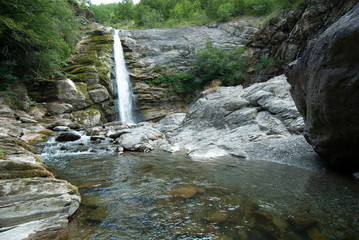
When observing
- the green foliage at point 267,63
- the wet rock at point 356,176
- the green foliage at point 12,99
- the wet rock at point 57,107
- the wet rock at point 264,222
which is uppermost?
the green foliage at point 267,63

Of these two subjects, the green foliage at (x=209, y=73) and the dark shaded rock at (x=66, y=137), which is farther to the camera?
the green foliage at (x=209, y=73)

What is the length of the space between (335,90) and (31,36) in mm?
15502

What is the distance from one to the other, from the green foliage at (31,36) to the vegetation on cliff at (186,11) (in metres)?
19.1

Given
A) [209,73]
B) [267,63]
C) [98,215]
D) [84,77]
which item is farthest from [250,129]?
[84,77]

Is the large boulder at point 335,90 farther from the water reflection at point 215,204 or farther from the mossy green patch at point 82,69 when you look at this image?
the mossy green patch at point 82,69

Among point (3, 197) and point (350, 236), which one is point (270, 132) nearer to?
point (350, 236)

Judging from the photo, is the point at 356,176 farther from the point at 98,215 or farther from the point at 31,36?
the point at 31,36

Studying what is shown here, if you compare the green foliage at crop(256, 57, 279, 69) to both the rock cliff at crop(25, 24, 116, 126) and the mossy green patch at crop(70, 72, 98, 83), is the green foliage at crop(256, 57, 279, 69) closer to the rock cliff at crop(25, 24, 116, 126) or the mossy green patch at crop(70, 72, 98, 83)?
the rock cliff at crop(25, 24, 116, 126)

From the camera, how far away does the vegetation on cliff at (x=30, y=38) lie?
11.2 metres

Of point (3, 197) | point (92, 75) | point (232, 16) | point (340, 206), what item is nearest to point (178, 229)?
point (3, 197)

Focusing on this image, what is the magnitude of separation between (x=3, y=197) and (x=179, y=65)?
75.4 ft

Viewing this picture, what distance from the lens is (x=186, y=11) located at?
132 feet

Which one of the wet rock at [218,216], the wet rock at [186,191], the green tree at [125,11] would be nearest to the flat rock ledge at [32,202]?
the wet rock at [186,191]

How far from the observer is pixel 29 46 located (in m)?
13.7
